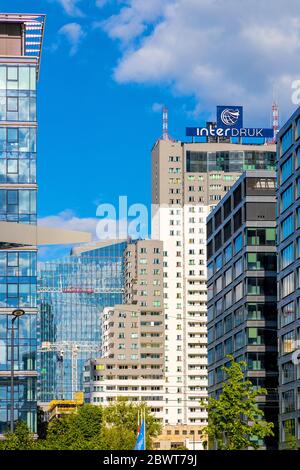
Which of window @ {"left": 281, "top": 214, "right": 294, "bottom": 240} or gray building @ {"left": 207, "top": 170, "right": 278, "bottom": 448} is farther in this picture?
gray building @ {"left": 207, "top": 170, "right": 278, "bottom": 448}

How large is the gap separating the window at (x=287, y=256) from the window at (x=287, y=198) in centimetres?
584

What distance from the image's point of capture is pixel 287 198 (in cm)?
14500

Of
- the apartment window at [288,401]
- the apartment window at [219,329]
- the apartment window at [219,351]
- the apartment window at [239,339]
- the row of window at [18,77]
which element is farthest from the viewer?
the apartment window at [219,329]

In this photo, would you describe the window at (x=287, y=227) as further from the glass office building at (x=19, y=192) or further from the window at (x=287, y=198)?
the glass office building at (x=19, y=192)

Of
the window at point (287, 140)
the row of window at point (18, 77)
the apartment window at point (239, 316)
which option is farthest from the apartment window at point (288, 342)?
the row of window at point (18, 77)

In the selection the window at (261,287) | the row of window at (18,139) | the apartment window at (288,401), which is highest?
the row of window at (18,139)

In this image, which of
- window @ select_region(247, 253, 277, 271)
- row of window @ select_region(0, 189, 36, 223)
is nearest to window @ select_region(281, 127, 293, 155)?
window @ select_region(247, 253, 277, 271)

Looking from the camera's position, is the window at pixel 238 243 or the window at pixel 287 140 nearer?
the window at pixel 287 140

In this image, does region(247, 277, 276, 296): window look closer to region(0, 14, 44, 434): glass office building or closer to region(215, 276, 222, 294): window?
region(215, 276, 222, 294): window

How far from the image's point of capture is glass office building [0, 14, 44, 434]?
464 feet

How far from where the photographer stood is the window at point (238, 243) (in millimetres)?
173125

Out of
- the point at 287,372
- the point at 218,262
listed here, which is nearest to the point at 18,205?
the point at 287,372
